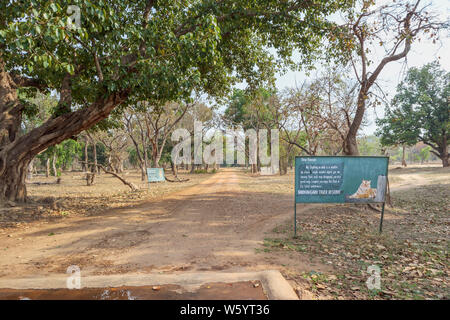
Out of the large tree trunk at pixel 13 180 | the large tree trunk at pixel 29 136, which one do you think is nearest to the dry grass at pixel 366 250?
A: the large tree trunk at pixel 29 136

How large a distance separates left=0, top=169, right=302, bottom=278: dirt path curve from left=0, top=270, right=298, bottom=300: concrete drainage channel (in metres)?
0.48

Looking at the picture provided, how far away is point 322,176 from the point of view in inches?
244

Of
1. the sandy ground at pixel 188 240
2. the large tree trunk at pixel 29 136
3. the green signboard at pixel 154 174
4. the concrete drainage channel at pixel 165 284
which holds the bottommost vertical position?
the sandy ground at pixel 188 240

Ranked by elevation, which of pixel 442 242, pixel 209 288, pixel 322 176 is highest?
pixel 322 176

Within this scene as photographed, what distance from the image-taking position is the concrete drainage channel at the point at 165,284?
3.09m

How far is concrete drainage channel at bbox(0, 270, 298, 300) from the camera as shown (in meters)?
3.09

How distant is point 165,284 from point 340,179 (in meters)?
4.98

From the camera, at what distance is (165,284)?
11.1ft

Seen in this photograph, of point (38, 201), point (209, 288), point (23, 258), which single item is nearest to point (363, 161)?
point (209, 288)

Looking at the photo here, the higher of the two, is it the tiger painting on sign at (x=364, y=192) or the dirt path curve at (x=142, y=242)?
the tiger painting on sign at (x=364, y=192)

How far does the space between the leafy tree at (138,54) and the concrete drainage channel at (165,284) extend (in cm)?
435

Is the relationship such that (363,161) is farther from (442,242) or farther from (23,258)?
(23,258)

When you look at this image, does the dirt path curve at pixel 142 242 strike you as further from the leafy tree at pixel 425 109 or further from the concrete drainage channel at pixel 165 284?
the leafy tree at pixel 425 109

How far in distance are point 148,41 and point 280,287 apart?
25.1ft
